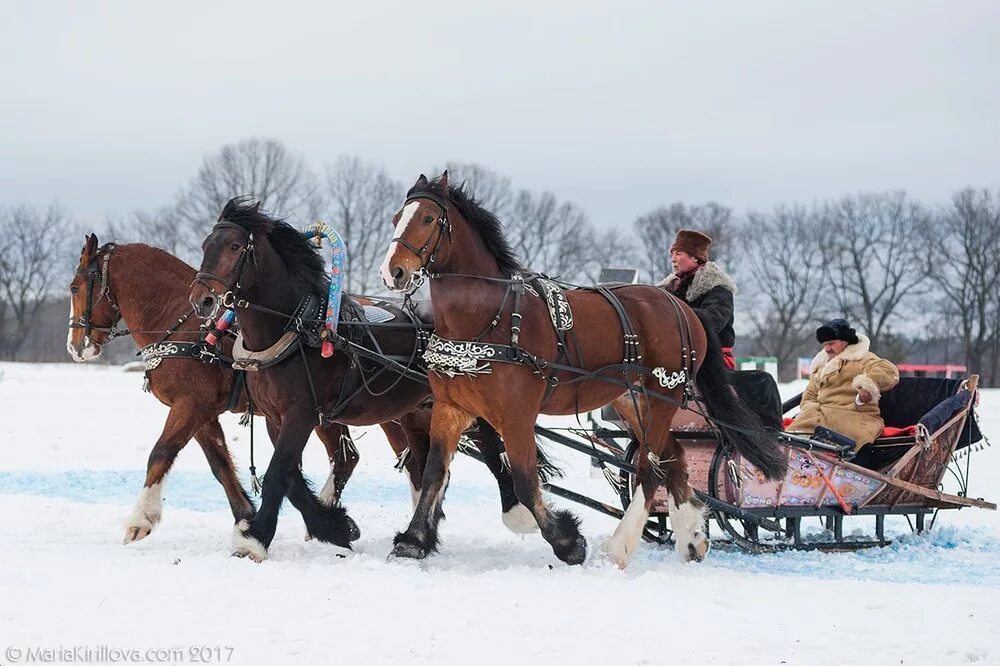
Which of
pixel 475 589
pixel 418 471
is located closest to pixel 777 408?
pixel 418 471

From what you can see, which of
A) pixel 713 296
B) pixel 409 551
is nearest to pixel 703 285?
pixel 713 296

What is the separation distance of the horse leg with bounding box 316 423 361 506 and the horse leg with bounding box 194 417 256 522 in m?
0.72

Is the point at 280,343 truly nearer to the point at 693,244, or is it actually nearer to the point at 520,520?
the point at 520,520

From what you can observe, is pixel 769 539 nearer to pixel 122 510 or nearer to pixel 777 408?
pixel 777 408

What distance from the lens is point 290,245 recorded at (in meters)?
7.65

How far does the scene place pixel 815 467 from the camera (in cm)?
846

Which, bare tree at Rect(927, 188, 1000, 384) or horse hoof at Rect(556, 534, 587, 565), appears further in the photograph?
bare tree at Rect(927, 188, 1000, 384)

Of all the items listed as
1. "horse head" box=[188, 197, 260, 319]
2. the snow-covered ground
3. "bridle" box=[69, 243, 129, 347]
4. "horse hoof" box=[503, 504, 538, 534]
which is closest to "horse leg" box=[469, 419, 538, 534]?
"horse hoof" box=[503, 504, 538, 534]

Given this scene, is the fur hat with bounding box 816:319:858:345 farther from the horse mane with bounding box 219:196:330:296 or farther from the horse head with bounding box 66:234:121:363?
the horse head with bounding box 66:234:121:363

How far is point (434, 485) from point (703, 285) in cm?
300

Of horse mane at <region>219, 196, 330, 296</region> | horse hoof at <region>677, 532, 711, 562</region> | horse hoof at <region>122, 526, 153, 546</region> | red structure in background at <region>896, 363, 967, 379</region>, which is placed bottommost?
horse hoof at <region>122, 526, 153, 546</region>

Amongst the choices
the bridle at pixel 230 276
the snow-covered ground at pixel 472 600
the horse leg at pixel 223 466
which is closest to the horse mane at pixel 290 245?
the bridle at pixel 230 276

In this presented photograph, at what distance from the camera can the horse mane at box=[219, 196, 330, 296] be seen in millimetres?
7422

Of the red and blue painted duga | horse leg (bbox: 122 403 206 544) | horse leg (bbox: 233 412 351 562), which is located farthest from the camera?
horse leg (bbox: 122 403 206 544)
